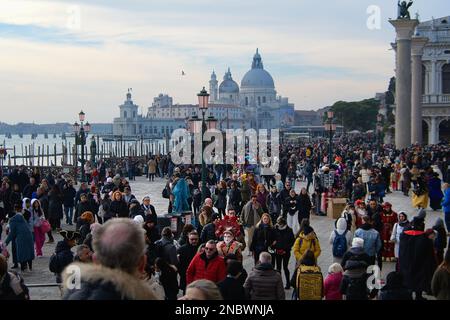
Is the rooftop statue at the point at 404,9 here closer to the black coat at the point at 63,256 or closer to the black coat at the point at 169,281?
the black coat at the point at 63,256

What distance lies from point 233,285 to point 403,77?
97.0 feet

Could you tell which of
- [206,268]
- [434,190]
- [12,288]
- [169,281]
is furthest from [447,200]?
[12,288]

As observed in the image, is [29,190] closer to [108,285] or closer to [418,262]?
[418,262]

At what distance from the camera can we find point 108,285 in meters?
3.11

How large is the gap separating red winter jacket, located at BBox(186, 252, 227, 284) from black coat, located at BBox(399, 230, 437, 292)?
2.52m

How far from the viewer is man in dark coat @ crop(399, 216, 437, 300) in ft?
29.5

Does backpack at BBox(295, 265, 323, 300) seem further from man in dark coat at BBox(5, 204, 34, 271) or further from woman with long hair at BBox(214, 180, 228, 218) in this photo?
woman with long hair at BBox(214, 180, 228, 218)

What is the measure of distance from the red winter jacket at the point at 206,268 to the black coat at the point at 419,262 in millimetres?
2521

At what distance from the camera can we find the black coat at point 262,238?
10273 mm

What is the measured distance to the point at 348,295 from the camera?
7.07 m

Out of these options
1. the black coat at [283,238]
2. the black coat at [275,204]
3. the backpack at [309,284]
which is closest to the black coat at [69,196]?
the black coat at [275,204]

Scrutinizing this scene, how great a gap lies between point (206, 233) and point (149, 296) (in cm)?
736
